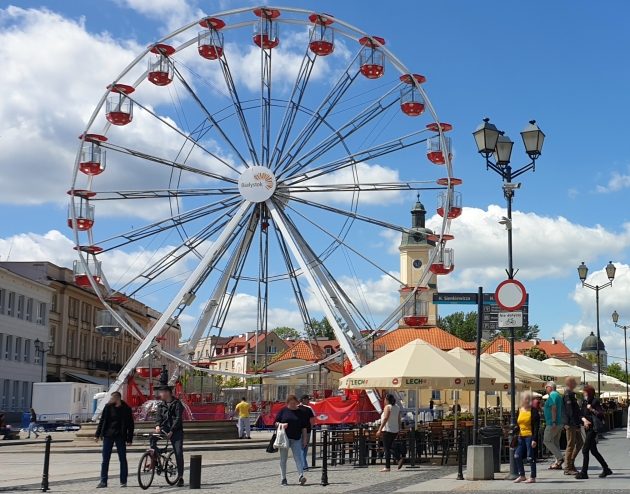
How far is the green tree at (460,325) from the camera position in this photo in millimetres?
162750

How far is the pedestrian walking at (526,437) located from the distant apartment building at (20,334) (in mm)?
50764

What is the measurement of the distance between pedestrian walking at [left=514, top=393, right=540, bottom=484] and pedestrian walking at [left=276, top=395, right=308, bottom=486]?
390 cm

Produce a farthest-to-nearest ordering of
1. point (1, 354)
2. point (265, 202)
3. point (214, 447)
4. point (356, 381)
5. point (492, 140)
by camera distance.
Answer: point (1, 354)
point (265, 202)
point (214, 447)
point (356, 381)
point (492, 140)

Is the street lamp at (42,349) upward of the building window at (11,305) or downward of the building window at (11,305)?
downward

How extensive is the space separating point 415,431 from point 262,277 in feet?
54.5

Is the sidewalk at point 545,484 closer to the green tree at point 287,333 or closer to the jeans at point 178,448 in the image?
the jeans at point 178,448

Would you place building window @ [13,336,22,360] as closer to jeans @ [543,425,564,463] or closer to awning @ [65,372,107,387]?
awning @ [65,372,107,387]

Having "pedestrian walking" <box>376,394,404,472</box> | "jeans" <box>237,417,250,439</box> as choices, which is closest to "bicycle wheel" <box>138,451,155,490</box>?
"pedestrian walking" <box>376,394,404,472</box>

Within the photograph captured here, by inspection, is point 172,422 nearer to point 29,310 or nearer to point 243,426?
point 243,426

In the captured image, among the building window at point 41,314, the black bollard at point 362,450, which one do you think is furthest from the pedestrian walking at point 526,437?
the building window at point 41,314

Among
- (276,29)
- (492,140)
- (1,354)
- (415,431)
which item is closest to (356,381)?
(415,431)

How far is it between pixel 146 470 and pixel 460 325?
5848 inches

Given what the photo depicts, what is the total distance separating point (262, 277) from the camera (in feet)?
132

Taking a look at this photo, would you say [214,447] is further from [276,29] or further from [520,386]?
[276,29]
